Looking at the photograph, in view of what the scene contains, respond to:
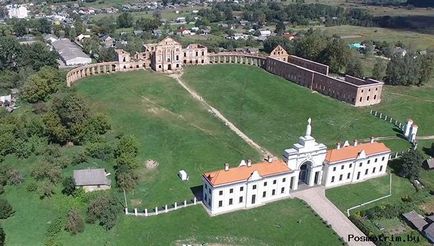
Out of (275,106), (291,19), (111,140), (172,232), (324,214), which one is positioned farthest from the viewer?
(291,19)

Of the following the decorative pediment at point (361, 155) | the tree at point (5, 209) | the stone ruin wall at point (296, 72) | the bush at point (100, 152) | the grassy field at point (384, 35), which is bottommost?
the tree at point (5, 209)

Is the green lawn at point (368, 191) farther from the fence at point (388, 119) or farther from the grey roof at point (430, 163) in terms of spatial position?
the fence at point (388, 119)

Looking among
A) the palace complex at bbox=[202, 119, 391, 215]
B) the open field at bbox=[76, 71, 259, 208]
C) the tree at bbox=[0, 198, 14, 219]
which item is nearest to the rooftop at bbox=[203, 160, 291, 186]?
the palace complex at bbox=[202, 119, 391, 215]

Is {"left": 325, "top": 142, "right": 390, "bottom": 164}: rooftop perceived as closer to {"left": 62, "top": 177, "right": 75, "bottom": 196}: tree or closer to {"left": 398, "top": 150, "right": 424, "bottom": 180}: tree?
{"left": 398, "top": 150, "right": 424, "bottom": 180}: tree

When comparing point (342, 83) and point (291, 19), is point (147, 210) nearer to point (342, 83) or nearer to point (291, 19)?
point (342, 83)

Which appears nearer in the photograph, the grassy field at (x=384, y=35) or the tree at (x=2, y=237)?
the tree at (x=2, y=237)

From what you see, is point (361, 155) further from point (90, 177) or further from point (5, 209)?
point (5, 209)

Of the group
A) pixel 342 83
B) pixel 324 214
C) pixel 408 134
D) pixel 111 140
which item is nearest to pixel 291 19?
pixel 342 83

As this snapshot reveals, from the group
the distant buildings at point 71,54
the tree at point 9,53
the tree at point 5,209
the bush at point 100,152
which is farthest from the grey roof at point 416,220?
the tree at point 9,53
